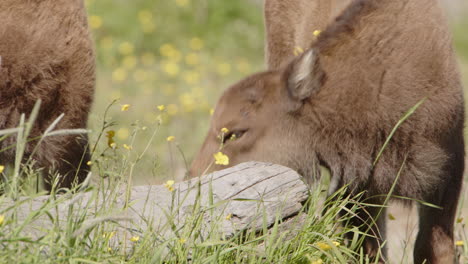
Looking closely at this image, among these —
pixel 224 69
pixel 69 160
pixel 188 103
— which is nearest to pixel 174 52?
pixel 224 69

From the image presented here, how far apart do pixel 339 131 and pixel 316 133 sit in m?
0.15

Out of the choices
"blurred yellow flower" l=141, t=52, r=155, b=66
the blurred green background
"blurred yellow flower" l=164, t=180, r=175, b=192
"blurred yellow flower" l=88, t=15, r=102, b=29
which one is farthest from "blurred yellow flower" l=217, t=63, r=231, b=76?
"blurred yellow flower" l=164, t=180, r=175, b=192

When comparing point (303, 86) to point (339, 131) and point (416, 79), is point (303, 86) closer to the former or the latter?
point (339, 131)

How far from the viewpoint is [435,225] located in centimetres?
489

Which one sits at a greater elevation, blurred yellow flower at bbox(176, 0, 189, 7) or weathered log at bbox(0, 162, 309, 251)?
blurred yellow flower at bbox(176, 0, 189, 7)

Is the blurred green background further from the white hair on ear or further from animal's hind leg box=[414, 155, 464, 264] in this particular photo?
animal's hind leg box=[414, 155, 464, 264]

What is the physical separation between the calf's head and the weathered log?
63 cm

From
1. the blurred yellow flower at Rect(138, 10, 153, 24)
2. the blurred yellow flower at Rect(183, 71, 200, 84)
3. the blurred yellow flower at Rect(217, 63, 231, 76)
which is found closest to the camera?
the blurred yellow flower at Rect(183, 71, 200, 84)

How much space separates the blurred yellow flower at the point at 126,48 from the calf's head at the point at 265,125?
20.8 ft

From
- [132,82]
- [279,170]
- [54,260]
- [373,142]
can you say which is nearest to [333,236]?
[279,170]

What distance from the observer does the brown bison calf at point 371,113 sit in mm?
4648

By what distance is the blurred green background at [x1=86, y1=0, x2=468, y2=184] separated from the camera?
973 cm

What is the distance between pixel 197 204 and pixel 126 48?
769 cm

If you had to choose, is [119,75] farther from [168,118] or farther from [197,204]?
[197,204]
